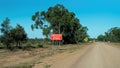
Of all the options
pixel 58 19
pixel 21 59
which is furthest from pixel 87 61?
pixel 58 19

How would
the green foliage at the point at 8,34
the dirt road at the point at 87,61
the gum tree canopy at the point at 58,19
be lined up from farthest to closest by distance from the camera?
the gum tree canopy at the point at 58,19
the green foliage at the point at 8,34
the dirt road at the point at 87,61

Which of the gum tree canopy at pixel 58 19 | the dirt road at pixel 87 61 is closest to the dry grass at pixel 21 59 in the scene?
the dirt road at pixel 87 61

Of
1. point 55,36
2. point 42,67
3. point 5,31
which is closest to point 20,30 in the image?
point 5,31

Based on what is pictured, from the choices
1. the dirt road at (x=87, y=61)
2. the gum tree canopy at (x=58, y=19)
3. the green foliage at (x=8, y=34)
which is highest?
the gum tree canopy at (x=58, y=19)

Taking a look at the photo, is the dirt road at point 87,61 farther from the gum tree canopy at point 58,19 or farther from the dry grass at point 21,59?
the gum tree canopy at point 58,19

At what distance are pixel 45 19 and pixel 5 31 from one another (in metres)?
33.3

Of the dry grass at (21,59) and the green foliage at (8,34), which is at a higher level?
the green foliage at (8,34)

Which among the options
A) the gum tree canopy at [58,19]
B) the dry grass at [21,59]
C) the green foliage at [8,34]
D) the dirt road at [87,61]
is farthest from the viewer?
the gum tree canopy at [58,19]

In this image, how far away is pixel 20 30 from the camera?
202 ft

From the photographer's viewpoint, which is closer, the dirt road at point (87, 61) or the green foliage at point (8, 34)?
the dirt road at point (87, 61)

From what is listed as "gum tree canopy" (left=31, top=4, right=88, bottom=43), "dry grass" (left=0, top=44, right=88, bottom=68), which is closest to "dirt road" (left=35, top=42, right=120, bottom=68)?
"dry grass" (left=0, top=44, right=88, bottom=68)

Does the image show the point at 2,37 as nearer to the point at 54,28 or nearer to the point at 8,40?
the point at 8,40

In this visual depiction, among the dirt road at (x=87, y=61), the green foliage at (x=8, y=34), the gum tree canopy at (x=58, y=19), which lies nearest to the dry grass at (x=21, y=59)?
the dirt road at (x=87, y=61)

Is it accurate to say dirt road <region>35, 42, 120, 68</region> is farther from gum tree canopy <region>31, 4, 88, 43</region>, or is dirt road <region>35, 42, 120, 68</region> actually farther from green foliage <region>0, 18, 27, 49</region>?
gum tree canopy <region>31, 4, 88, 43</region>
